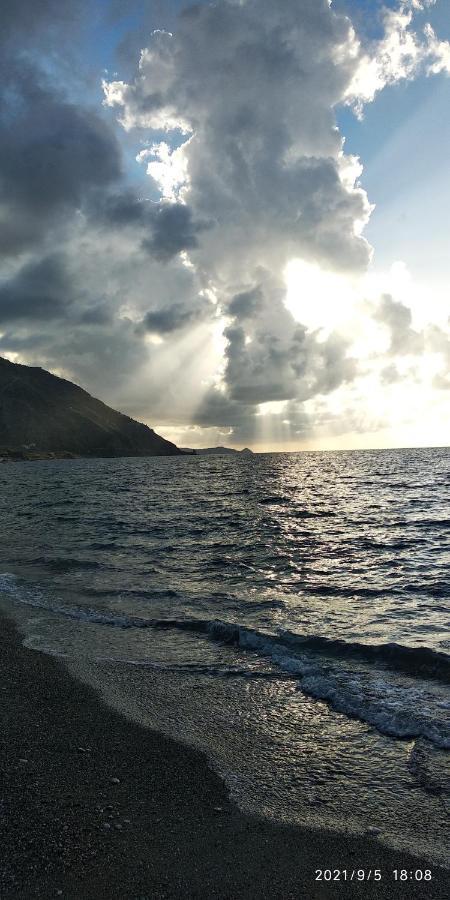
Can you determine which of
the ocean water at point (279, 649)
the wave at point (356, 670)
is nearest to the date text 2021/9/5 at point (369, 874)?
the ocean water at point (279, 649)

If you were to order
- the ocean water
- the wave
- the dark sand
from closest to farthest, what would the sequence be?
the dark sand < the ocean water < the wave

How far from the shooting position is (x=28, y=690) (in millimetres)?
9625

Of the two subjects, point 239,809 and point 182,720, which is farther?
point 182,720

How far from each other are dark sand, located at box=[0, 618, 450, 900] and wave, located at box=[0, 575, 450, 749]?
3377 millimetres

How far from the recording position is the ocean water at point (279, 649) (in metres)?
6.95

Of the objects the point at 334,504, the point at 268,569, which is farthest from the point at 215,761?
the point at 334,504

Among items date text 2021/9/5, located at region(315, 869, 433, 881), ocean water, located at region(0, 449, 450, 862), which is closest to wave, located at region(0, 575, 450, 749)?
ocean water, located at region(0, 449, 450, 862)

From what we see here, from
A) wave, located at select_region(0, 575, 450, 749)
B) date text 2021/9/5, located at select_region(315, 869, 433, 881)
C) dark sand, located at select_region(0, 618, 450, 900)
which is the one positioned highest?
dark sand, located at select_region(0, 618, 450, 900)

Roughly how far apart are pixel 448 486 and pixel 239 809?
6658 cm

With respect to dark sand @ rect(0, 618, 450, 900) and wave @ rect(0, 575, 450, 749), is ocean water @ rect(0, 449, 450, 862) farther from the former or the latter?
dark sand @ rect(0, 618, 450, 900)

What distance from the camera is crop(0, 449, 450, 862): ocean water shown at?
695cm

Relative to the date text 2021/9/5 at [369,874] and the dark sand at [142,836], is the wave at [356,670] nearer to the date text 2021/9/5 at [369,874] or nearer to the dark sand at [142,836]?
the date text 2021/9/5 at [369,874]

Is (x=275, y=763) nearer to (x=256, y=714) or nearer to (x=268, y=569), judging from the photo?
(x=256, y=714)

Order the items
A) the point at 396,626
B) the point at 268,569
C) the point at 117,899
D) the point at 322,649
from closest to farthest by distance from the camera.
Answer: the point at 117,899, the point at 322,649, the point at 396,626, the point at 268,569
